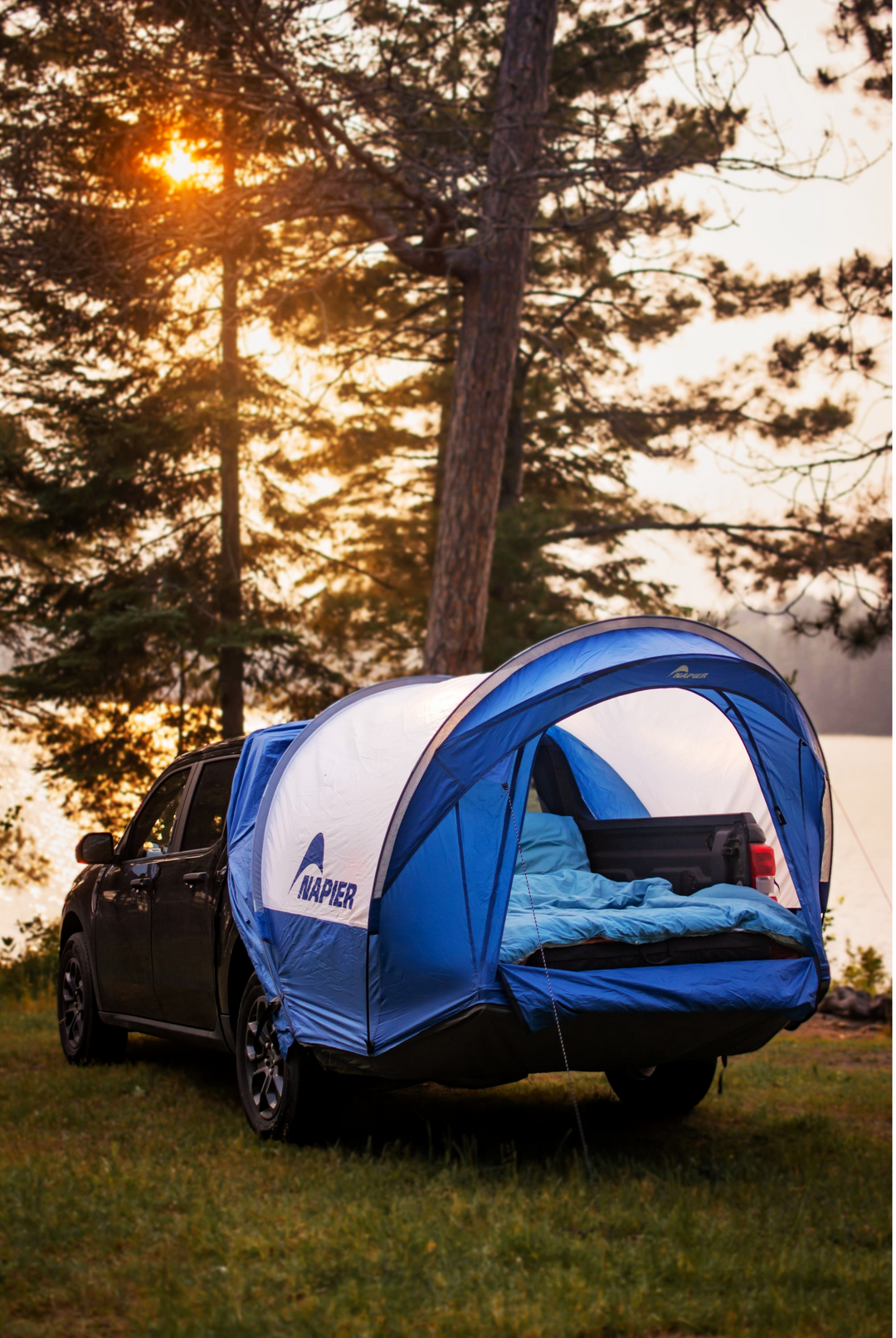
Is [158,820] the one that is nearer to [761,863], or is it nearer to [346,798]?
[346,798]

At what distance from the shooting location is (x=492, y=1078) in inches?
210

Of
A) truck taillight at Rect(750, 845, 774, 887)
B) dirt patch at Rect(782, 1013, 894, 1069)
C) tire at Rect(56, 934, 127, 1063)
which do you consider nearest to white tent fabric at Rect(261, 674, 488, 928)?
truck taillight at Rect(750, 845, 774, 887)

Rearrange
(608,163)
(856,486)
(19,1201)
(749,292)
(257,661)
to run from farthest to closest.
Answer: (257,661) → (749,292) → (856,486) → (608,163) → (19,1201)

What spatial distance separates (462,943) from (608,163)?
7998 millimetres

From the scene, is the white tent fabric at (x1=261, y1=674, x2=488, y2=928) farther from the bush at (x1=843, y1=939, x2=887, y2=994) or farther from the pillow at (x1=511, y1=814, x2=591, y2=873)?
the bush at (x1=843, y1=939, x2=887, y2=994)

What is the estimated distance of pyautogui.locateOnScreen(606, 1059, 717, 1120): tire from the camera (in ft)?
22.1

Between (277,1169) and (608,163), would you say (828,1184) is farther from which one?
(608,163)

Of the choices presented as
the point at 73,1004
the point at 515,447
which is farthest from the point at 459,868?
the point at 515,447

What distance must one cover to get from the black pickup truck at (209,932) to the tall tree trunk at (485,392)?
4.78 m

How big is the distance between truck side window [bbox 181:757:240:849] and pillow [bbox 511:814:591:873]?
5.57 ft

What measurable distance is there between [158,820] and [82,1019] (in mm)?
1516

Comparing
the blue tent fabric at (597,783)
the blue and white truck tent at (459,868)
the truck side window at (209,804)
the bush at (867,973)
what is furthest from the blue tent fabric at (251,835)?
the bush at (867,973)

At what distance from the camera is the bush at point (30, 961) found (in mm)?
12742

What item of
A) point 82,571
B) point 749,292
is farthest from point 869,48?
point 82,571
